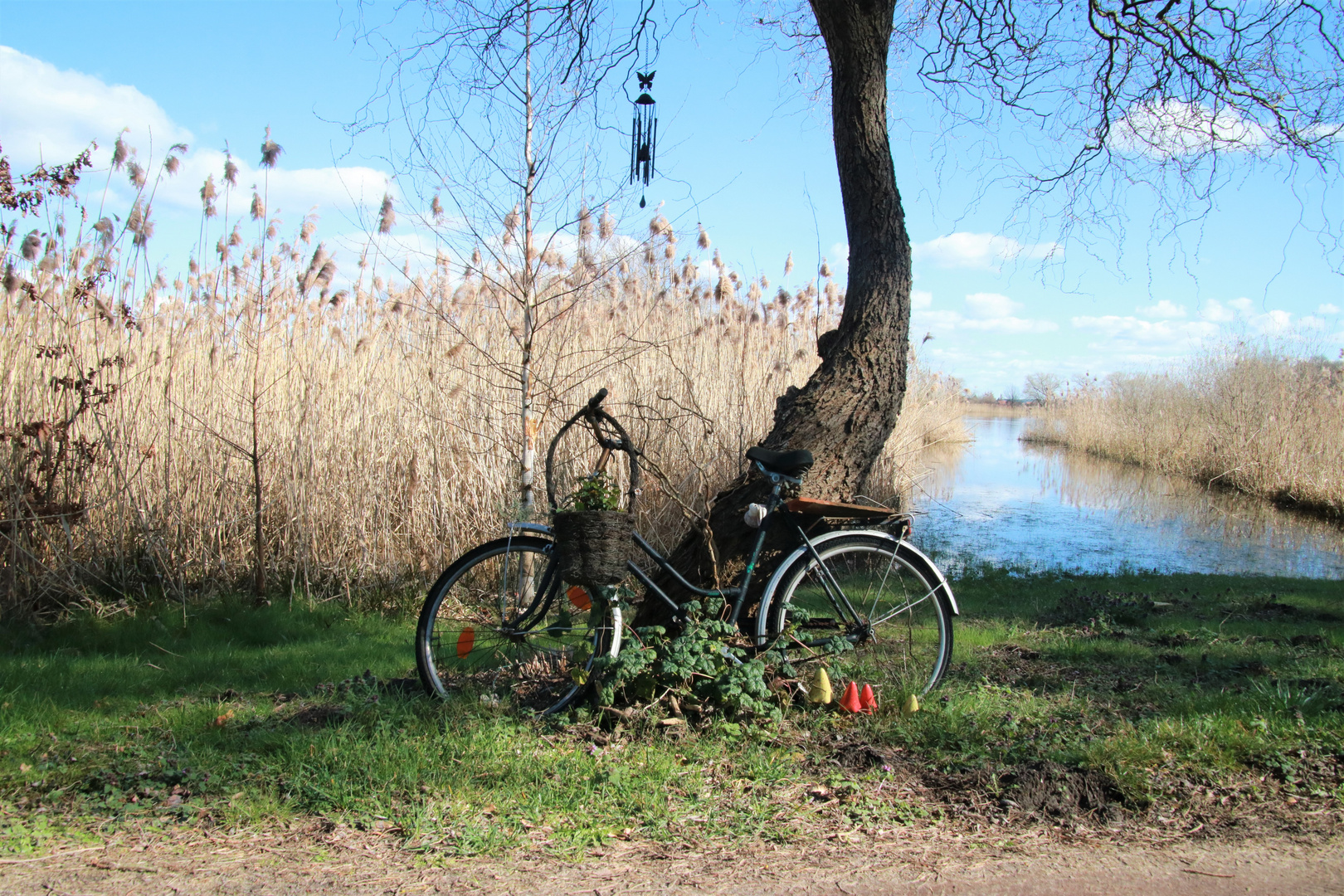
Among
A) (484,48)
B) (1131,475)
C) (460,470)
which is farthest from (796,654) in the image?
(1131,475)

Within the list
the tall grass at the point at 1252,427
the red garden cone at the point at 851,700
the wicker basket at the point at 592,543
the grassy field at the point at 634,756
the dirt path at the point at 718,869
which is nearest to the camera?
the dirt path at the point at 718,869

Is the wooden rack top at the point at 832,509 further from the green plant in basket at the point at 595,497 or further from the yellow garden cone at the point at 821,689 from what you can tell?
the green plant in basket at the point at 595,497

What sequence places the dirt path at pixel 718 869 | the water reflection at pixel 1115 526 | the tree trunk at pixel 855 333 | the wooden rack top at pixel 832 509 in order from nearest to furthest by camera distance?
the dirt path at pixel 718 869
the wooden rack top at pixel 832 509
the tree trunk at pixel 855 333
the water reflection at pixel 1115 526

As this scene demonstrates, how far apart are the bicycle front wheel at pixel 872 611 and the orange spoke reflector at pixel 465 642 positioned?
1235mm

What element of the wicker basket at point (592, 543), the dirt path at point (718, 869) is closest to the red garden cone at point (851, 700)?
the dirt path at point (718, 869)

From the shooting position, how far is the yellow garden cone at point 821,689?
343 cm

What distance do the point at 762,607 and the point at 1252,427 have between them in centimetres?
1409

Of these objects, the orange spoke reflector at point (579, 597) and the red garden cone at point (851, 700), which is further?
the orange spoke reflector at point (579, 597)

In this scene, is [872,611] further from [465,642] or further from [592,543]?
[465,642]

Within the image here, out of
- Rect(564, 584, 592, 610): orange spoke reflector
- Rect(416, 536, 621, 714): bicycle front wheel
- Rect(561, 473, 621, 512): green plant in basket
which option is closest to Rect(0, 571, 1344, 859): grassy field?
Rect(416, 536, 621, 714): bicycle front wheel

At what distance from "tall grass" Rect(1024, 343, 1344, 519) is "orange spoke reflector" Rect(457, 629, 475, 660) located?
42.1ft

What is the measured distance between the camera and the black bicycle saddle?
3.60 m

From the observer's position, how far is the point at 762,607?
358cm

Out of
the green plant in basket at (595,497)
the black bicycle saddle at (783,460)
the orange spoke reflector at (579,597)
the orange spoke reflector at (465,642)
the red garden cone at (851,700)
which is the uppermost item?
the black bicycle saddle at (783,460)
